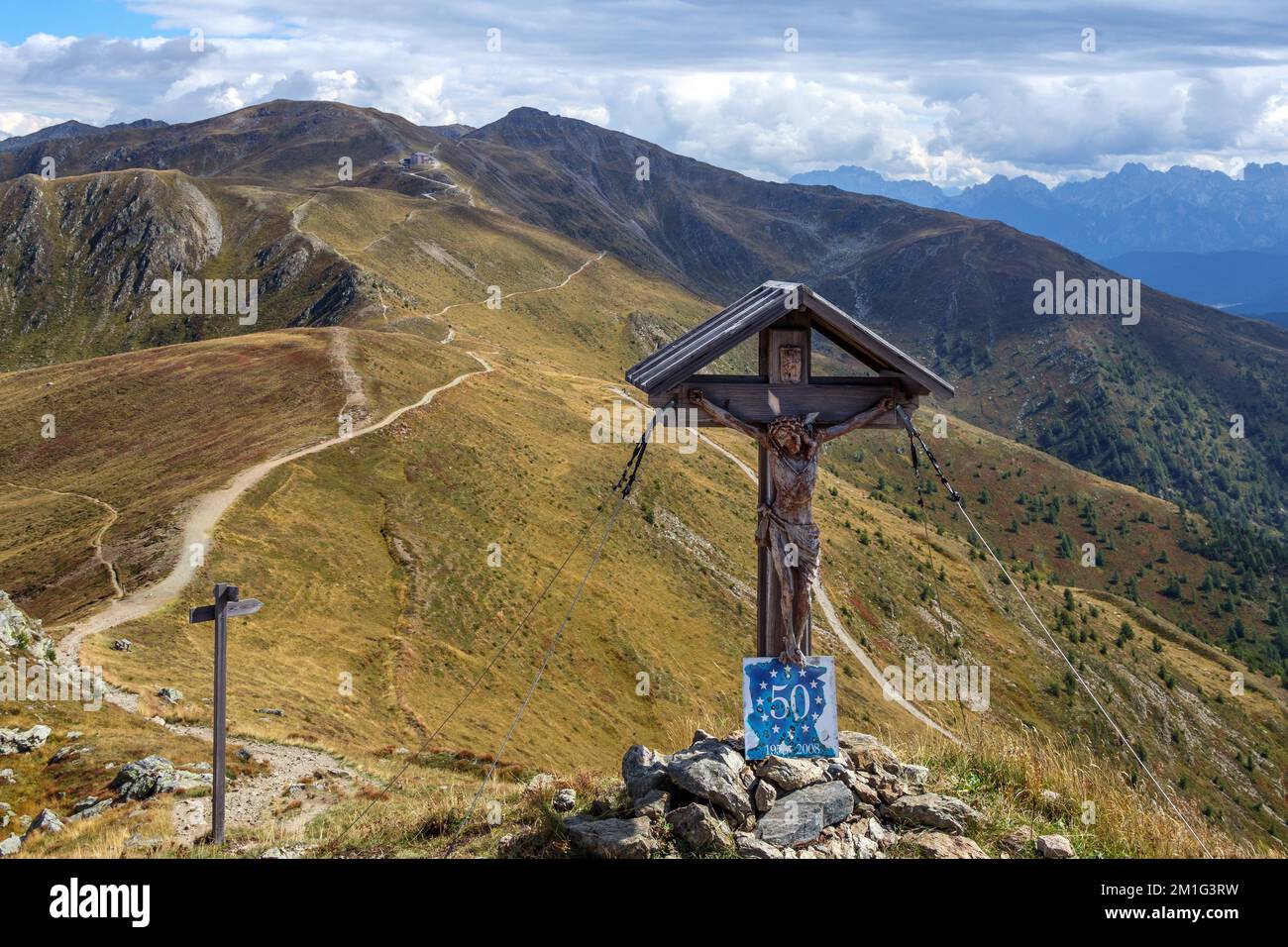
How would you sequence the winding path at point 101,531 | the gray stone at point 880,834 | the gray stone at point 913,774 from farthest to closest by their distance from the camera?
the winding path at point 101,531 → the gray stone at point 913,774 → the gray stone at point 880,834

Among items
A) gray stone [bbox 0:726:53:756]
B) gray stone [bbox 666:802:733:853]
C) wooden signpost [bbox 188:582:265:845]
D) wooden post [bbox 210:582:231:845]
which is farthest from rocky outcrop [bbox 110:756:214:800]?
gray stone [bbox 666:802:733:853]

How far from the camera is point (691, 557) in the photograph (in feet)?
201

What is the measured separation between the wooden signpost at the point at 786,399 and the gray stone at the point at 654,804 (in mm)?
2231

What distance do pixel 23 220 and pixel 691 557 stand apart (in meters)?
171

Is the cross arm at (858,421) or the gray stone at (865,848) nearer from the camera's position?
the gray stone at (865,848)

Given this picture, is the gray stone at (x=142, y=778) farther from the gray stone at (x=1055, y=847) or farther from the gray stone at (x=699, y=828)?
the gray stone at (x=1055, y=847)

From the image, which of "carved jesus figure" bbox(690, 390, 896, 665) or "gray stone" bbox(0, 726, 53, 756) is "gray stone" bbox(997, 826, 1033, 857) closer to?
"carved jesus figure" bbox(690, 390, 896, 665)

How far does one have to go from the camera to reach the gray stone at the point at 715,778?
10.4 metres

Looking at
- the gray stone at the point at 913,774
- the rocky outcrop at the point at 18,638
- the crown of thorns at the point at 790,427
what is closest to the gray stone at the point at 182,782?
the rocky outcrop at the point at 18,638

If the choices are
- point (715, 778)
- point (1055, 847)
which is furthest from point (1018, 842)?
point (715, 778)

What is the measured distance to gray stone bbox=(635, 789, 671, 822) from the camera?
10.5 metres

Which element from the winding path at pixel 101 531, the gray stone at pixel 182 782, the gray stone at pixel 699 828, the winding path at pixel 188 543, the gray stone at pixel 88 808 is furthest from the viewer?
the winding path at pixel 101 531

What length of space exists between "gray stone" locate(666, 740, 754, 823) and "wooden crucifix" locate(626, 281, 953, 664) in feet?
4.83
